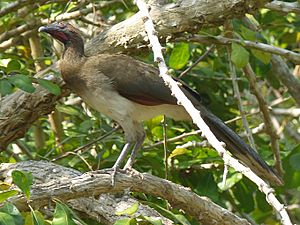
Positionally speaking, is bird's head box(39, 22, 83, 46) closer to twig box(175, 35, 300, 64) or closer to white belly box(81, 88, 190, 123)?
white belly box(81, 88, 190, 123)

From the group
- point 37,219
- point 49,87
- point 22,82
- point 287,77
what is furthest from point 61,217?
point 287,77

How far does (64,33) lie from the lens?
14.6ft

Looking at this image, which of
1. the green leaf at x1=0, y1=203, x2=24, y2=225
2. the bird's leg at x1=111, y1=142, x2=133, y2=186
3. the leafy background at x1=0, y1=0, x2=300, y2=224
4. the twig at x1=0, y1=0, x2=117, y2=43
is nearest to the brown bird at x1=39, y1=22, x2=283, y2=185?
the bird's leg at x1=111, y1=142, x2=133, y2=186

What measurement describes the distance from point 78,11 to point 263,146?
1.41m

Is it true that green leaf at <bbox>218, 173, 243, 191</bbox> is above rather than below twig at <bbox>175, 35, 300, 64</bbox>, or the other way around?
below

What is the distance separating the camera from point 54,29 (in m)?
4.37

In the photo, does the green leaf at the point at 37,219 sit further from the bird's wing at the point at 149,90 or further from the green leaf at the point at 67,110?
the green leaf at the point at 67,110

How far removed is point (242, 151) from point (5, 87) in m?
1.23

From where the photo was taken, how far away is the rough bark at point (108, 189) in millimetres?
3121

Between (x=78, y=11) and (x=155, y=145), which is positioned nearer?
(x=155, y=145)

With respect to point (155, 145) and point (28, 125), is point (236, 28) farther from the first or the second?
point (28, 125)

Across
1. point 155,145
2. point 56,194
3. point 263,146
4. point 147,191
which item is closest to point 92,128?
point 155,145

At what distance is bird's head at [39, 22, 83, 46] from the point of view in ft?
14.4

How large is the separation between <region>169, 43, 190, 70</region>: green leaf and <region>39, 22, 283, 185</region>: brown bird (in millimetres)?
401
